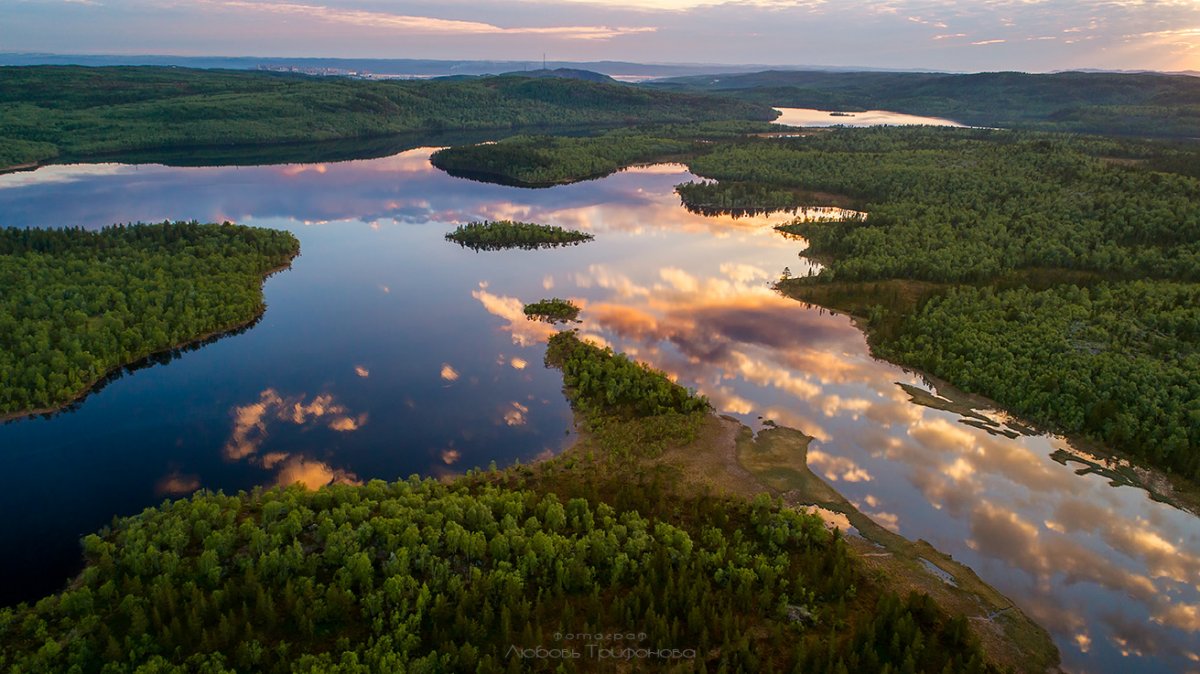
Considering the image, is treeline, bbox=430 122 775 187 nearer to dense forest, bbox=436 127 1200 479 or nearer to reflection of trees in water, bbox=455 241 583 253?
dense forest, bbox=436 127 1200 479

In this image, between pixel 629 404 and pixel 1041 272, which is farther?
pixel 1041 272

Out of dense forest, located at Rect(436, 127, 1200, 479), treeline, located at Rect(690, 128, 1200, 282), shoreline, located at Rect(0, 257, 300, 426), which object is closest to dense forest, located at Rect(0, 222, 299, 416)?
shoreline, located at Rect(0, 257, 300, 426)

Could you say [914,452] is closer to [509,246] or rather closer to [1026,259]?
[1026,259]

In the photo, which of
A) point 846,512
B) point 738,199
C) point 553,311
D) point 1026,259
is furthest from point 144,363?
point 738,199

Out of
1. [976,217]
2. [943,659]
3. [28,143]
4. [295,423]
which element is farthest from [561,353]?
[28,143]

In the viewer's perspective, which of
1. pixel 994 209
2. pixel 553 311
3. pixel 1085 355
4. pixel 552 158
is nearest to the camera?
pixel 1085 355

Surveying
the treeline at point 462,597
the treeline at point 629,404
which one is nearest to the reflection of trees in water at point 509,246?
the treeline at point 629,404

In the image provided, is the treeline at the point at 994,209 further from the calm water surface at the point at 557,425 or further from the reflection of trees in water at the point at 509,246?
the reflection of trees in water at the point at 509,246
